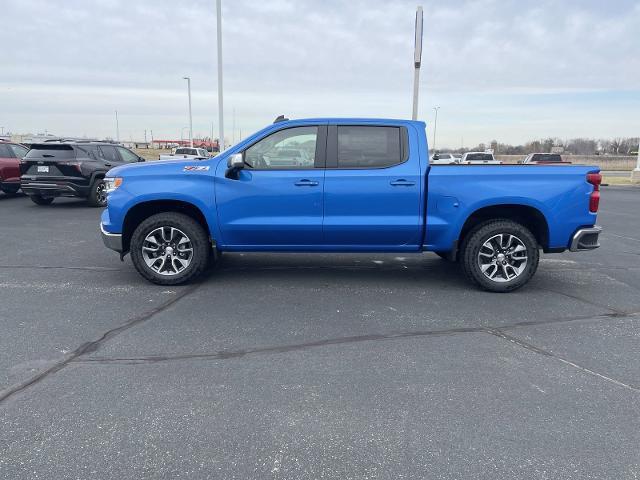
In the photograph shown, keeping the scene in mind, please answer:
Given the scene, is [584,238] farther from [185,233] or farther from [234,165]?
[185,233]

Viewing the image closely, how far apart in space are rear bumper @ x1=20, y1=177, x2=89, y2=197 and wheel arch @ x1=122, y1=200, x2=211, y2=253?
25.2 feet

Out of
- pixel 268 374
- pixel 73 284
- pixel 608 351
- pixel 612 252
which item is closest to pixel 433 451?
pixel 268 374

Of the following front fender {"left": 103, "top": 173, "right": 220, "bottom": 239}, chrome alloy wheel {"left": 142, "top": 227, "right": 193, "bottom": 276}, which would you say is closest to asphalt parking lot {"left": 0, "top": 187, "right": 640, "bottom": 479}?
chrome alloy wheel {"left": 142, "top": 227, "right": 193, "bottom": 276}

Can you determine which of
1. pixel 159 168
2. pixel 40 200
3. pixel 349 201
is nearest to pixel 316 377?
pixel 349 201

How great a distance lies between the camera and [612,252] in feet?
26.9

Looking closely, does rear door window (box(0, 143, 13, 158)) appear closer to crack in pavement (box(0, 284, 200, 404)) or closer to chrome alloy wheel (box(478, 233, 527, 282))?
crack in pavement (box(0, 284, 200, 404))

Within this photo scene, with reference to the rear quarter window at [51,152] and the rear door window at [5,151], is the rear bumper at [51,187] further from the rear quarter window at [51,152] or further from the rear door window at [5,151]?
the rear door window at [5,151]

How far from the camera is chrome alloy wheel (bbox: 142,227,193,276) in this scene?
5.68 metres

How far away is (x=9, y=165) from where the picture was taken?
13.8 metres

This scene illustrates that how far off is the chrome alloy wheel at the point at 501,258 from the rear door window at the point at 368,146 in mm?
1469

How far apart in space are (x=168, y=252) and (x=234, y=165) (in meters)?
1.36

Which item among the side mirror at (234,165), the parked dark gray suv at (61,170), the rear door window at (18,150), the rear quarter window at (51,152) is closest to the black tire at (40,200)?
the parked dark gray suv at (61,170)

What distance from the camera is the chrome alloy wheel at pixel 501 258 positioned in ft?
18.4

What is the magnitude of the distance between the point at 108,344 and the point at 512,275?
4.39 metres
